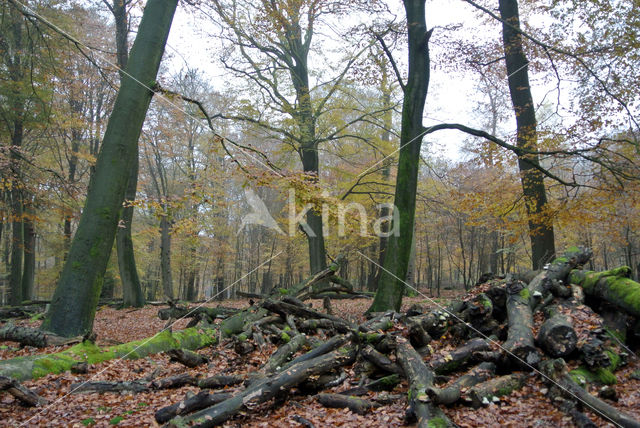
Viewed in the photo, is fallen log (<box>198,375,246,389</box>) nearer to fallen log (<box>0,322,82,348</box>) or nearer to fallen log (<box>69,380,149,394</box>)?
fallen log (<box>69,380,149,394</box>)

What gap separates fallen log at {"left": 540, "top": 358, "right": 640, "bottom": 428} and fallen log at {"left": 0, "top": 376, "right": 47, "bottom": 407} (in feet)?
16.2

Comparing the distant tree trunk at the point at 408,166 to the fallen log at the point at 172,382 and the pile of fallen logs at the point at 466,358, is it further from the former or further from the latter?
the fallen log at the point at 172,382

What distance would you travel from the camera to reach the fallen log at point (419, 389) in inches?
121

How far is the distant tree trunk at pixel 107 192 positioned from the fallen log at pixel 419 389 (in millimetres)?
4919

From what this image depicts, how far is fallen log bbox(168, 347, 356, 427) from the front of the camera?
323 cm

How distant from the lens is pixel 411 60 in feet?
29.9

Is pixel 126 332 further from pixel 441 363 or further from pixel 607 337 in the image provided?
pixel 607 337

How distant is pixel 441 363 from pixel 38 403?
13.6 feet

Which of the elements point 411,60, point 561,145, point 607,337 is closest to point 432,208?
point 561,145

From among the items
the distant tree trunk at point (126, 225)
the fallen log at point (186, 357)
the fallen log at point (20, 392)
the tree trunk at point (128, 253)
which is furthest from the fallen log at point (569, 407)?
the tree trunk at point (128, 253)

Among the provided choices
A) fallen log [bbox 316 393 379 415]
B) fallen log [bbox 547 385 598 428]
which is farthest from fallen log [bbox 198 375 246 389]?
fallen log [bbox 547 385 598 428]

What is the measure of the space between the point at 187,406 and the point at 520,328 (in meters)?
3.78

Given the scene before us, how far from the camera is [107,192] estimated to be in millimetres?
6203

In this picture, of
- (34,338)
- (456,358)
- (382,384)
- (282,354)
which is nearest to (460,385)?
(456,358)
